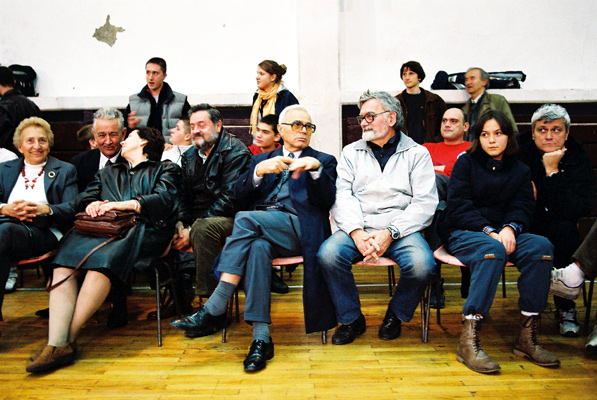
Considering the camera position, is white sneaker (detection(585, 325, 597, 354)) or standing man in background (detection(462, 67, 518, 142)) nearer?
white sneaker (detection(585, 325, 597, 354))

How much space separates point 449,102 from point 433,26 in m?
0.95

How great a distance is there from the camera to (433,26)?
17.9ft

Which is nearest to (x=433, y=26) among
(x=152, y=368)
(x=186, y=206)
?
(x=186, y=206)

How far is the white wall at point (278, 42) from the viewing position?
17.7ft

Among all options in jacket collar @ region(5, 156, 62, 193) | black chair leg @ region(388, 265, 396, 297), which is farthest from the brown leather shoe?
black chair leg @ region(388, 265, 396, 297)

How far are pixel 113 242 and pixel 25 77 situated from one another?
3.94 meters

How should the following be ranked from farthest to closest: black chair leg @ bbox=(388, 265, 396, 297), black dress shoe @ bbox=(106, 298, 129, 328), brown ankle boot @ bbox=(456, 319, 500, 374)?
black chair leg @ bbox=(388, 265, 396, 297), black dress shoe @ bbox=(106, 298, 129, 328), brown ankle boot @ bbox=(456, 319, 500, 374)

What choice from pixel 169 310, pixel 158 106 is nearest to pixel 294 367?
pixel 169 310

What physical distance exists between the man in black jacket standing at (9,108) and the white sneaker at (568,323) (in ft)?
14.6

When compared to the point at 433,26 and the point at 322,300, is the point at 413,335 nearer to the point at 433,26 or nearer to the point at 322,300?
the point at 322,300

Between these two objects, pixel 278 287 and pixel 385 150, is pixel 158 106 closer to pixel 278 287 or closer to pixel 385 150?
pixel 278 287

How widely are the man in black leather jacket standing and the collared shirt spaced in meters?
0.84

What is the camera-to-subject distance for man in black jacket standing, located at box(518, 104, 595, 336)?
2.75 m

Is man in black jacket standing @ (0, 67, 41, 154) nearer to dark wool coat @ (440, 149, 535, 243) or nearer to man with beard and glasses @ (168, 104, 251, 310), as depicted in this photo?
man with beard and glasses @ (168, 104, 251, 310)
